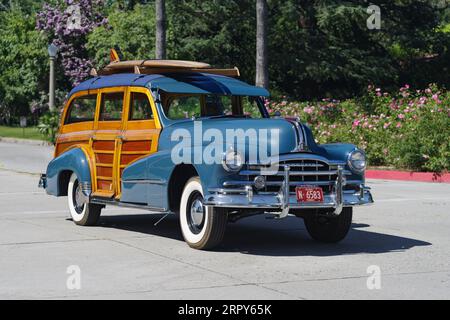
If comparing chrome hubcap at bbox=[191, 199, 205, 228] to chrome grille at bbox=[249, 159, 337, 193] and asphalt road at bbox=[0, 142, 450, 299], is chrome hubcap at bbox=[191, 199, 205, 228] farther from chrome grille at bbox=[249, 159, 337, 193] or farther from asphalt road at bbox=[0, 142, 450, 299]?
chrome grille at bbox=[249, 159, 337, 193]

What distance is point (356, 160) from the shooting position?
10648 mm

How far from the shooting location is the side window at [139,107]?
11680 millimetres

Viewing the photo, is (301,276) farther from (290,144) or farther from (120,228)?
(120,228)

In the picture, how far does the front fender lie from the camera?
12.4 metres

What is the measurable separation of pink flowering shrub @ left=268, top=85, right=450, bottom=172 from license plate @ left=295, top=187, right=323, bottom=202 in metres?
12.0

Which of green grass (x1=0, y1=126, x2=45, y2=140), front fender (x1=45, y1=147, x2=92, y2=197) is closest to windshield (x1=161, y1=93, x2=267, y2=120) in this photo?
front fender (x1=45, y1=147, x2=92, y2=197)

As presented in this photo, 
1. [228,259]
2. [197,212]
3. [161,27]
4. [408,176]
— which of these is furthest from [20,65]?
[228,259]

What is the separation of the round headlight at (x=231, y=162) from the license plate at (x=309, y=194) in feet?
2.28

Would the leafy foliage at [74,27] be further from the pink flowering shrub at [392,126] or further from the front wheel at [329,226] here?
the front wheel at [329,226]

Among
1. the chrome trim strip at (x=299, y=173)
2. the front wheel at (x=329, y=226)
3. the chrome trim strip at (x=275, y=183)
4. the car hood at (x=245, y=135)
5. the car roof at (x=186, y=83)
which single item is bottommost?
the front wheel at (x=329, y=226)

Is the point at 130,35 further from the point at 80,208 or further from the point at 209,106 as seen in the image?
the point at 209,106

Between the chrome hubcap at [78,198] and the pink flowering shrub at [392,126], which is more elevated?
the pink flowering shrub at [392,126]

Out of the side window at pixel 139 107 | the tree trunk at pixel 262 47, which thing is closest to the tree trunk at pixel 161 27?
the tree trunk at pixel 262 47

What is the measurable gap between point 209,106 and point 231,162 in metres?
2.31
